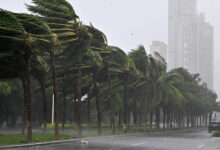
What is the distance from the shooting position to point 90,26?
40812 millimetres

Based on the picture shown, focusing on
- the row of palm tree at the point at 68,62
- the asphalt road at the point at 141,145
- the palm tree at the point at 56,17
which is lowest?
the asphalt road at the point at 141,145

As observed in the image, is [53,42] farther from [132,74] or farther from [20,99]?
[20,99]

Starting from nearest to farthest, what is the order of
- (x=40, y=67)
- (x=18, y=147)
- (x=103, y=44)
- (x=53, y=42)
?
(x=18, y=147) < (x=53, y=42) < (x=40, y=67) < (x=103, y=44)

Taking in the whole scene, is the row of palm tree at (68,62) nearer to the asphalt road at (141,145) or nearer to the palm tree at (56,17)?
the palm tree at (56,17)

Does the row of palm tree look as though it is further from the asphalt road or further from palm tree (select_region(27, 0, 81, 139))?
the asphalt road

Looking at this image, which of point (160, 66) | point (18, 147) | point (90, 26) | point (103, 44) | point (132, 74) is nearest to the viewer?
point (18, 147)

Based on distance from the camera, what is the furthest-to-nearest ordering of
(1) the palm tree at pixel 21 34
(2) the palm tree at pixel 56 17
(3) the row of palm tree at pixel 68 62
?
1. (2) the palm tree at pixel 56 17
2. (3) the row of palm tree at pixel 68 62
3. (1) the palm tree at pixel 21 34

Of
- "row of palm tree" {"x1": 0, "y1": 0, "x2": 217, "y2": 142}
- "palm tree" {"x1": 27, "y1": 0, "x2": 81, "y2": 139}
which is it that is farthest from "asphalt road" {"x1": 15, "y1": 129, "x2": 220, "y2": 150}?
"palm tree" {"x1": 27, "y1": 0, "x2": 81, "y2": 139}

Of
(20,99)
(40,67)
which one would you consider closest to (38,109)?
(20,99)

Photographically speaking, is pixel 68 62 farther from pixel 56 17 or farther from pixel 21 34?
pixel 21 34

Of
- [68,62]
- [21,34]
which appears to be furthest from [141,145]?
[68,62]

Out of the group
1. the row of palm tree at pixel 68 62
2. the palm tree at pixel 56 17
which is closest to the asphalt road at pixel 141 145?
the row of palm tree at pixel 68 62

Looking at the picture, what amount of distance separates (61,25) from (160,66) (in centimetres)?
3008

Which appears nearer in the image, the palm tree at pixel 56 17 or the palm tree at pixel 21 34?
the palm tree at pixel 21 34
